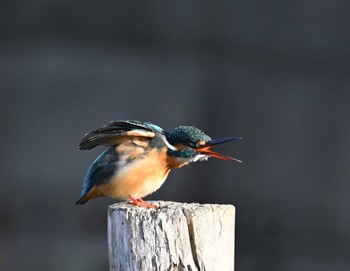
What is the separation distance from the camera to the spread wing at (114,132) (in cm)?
329

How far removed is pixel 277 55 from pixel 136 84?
72cm

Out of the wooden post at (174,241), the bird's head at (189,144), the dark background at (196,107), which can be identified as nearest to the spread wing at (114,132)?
the bird's head at (189,144)

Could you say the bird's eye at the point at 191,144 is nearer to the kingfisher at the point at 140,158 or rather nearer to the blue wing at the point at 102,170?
the kingfisher at the point at 140,158

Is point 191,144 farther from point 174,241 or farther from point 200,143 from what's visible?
point 174,241

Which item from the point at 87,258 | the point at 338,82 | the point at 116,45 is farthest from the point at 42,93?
the point at 338,82

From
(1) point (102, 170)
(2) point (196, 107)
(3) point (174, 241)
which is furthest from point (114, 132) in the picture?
(2) point (196, 107)

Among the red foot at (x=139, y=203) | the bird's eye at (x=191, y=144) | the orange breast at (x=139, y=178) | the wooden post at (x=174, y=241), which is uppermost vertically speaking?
the bird's eye at (x=191, y=144)

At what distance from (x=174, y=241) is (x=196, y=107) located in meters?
2.48

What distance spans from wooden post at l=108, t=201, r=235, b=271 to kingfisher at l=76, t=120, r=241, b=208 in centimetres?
62

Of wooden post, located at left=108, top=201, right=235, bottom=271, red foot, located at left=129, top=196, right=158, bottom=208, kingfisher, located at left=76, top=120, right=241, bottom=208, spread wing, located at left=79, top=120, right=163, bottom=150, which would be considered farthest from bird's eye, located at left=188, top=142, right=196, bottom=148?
wooden post, located at left=108, top=201, right=235, bottom=271

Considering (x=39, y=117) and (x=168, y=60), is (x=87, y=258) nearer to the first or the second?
(x=39, y=117)

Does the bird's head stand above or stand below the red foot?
above

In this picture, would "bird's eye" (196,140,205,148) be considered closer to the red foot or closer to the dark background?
the red foot

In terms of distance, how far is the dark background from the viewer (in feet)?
16.9
